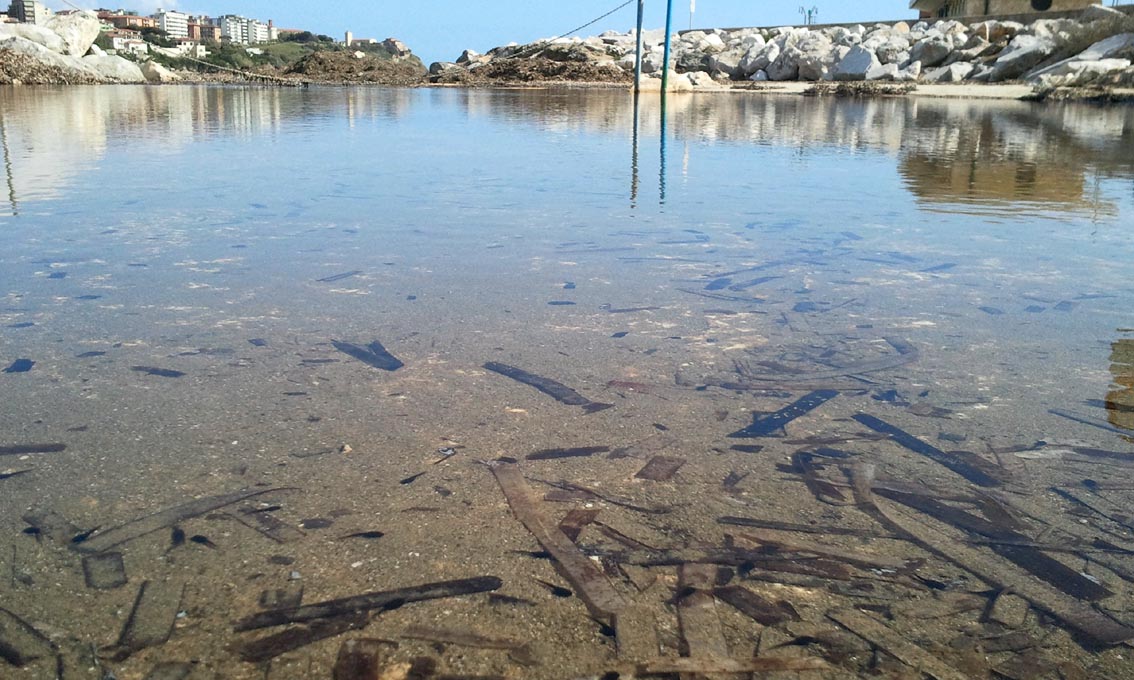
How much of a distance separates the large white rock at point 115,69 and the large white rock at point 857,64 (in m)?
30.5

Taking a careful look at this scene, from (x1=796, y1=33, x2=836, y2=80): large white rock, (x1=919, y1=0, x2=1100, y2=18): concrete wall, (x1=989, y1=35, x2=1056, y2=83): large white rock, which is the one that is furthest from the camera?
(x1=919, y1=0, x2=1100, y2=18): concrete wall

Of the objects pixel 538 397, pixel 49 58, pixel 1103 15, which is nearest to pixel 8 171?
pixel 538 397

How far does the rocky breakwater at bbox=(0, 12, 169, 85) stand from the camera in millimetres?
29141

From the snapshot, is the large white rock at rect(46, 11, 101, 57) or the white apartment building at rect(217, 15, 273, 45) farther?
the white apartment building at rect(217, 15, 273, 45)

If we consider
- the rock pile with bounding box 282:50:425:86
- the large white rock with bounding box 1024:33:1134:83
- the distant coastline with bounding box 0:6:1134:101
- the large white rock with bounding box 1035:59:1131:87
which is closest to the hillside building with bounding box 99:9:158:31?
the distant coastline with bounding box 0:6:1134:101

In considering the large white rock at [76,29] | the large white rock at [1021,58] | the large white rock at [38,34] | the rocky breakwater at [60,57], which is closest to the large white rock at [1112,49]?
the large white rock at [1021,58]

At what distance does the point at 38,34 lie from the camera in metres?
35.7

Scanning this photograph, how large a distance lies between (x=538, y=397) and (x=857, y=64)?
36.3 metres

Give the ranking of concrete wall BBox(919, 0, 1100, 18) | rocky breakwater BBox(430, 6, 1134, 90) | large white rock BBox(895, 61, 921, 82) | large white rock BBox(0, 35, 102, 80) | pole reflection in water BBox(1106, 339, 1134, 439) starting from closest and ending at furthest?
pole reflection in water BBox(1106, 339, 1134, 439), rocky breakwater BBox(430, 6, 1134, 90), large white rock BBox(0, 35, 102, 80), large white rock BBox(895, 61, 921, 82), concrete wall BBox(919, 0, 1100, 18)

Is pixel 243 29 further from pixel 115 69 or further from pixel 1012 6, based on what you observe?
pixel 1012 6

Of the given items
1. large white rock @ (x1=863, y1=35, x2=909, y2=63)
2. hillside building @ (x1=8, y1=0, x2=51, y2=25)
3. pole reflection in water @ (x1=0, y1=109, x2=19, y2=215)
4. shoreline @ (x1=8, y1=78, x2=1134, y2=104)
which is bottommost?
pole reflection in water @ (x1=0, y1=109, x2=19, y2=215)

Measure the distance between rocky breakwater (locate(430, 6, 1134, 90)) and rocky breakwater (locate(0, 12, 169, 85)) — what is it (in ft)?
49.8

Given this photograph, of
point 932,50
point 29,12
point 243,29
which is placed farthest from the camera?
point 243,29

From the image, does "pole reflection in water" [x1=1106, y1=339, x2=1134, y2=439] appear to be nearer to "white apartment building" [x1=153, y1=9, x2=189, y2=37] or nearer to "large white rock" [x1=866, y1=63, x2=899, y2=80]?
"large white rock" [x1=866, y1=63, x2=899, y2=80]
